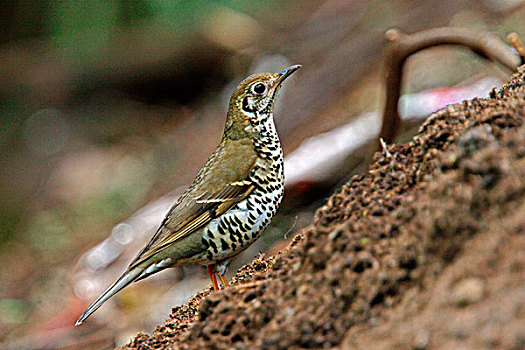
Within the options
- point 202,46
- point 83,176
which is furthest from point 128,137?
point 202,46

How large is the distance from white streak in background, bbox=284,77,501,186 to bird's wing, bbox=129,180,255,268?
222cm

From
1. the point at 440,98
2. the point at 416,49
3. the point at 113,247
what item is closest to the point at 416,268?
the point at 416,49

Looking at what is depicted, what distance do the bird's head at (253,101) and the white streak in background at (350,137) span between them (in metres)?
1.97

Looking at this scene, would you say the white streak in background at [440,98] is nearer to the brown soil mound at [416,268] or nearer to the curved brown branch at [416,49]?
the curved brown branch at [416,49]

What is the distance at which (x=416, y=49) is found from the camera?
11.2ft

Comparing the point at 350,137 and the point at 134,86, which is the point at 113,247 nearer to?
the point at 350,137

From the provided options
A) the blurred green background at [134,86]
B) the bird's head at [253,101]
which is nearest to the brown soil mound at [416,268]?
the bird's head at [253,101]

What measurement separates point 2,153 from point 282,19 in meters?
4.77

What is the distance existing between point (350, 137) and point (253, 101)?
8.07 feet

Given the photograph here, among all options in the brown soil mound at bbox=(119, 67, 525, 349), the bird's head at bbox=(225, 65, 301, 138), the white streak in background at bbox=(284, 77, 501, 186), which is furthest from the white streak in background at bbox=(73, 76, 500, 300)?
the brown soil mound at bbox=(119, 67, 525, 349)

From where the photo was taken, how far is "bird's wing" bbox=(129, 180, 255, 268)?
3277 mm

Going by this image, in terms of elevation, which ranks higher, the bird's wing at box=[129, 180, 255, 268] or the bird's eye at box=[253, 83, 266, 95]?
the bird's eye at box=[253, 83, 266, 95]

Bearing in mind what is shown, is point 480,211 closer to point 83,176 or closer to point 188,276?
point 188,276

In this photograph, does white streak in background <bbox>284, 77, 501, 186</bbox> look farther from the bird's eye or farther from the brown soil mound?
the brown soil mound
